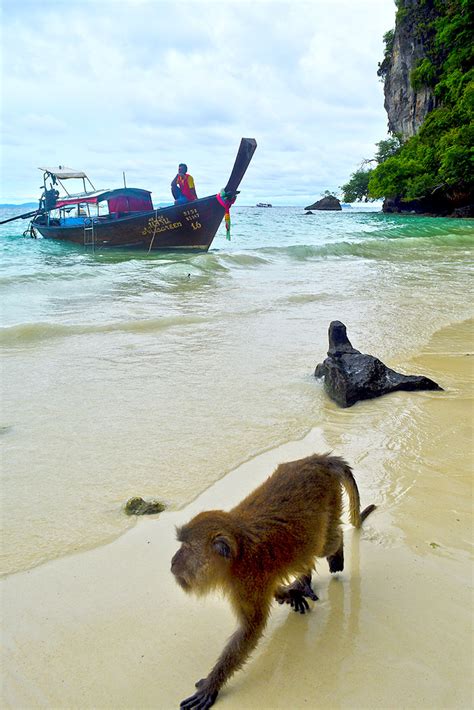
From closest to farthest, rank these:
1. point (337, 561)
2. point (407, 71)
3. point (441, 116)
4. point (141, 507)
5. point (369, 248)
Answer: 1. point (337, 561)
2. point (141, 507)
3. point (369, 248)
4. point (441, 116)
5. point (407, 71)

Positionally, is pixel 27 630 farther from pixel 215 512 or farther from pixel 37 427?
pixel 37 427

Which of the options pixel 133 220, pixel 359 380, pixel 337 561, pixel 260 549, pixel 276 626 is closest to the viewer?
pixel 260 549

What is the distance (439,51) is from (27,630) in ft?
181

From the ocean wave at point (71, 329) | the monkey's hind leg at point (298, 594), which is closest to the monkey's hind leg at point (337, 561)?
the monkey's hind leg at point (298, 594)

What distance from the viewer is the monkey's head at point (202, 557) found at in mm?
1942

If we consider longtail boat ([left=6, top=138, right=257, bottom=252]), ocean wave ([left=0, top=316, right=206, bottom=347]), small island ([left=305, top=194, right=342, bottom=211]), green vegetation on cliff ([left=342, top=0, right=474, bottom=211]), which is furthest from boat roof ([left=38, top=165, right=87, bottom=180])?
small island ([left=305, top=194, right=342, bottom=211])

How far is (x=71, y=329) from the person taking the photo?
8.13 m

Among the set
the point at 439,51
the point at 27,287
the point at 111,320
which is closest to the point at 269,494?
the point at 111,320

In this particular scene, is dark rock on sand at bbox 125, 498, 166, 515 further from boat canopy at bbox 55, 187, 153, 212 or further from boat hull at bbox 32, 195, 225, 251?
boat canopy at bbox 55, 187, 153, 212

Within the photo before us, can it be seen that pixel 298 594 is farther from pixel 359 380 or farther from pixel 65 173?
pixel 65 173

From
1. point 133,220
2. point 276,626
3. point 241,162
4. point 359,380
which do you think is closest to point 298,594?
point 276,626

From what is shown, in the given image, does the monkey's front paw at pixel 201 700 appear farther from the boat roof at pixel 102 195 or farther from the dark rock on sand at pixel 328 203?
the dark rock on sand at pixel 328 203

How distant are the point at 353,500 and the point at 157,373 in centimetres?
361

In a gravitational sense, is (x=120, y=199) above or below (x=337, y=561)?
above
